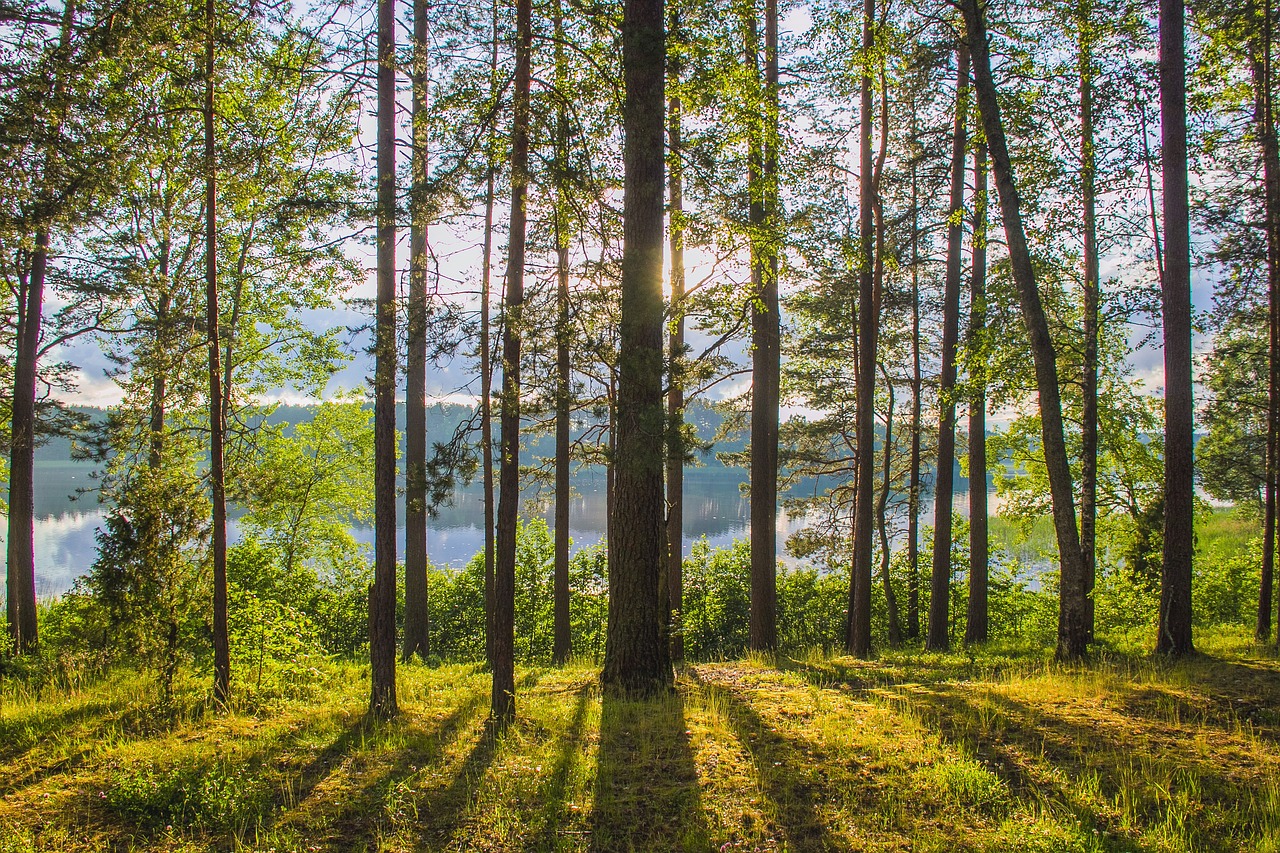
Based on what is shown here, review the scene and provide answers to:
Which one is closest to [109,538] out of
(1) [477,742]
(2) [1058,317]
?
(1) [477,742]

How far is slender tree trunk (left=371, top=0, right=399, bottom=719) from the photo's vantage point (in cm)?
654

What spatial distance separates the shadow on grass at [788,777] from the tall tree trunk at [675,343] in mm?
2118

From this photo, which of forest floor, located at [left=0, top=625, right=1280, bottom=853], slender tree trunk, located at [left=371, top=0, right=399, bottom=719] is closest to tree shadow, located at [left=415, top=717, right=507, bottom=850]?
forest floor, located at [left=0, top=625, right=1280, bottom=853]

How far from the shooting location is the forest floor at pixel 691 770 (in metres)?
3.76

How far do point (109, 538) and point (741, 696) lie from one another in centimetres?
646

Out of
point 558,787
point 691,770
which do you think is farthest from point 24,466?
point 691,770

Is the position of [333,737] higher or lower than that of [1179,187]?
lower

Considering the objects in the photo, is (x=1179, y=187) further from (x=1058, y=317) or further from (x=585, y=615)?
(x=585, y=615)

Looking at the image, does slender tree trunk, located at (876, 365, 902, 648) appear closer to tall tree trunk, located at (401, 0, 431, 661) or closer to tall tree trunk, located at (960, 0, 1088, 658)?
tall tree trunk, located at (960, 0, 1088, 658)

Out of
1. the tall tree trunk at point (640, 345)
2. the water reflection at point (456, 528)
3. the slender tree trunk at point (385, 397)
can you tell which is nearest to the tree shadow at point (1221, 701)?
the tall tree trunk at point (640, 345)

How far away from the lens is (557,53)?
6.50m

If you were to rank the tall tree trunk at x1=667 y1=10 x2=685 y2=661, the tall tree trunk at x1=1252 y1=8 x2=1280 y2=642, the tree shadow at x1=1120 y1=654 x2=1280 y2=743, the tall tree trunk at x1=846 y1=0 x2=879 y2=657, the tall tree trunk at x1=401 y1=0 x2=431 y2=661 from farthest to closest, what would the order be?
1. the tall tree trunk at x1=846 y1=0 x2=879 y2=657
2. the tall tree trunk at x1=1252 y1=8 x2=1280 y2=642
3. the tall tree trunk at x1=401 y1=0 x2=431 y2=661
4. the tall tree trunk at x1=667 y1=10 x2=685 y2=661
5. the tree shadow at x1=1120 y1=654 x2=1280 y2=743

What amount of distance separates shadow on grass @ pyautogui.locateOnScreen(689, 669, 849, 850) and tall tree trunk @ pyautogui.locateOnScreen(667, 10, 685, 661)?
83.4 inches

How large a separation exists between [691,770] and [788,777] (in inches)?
26.5
